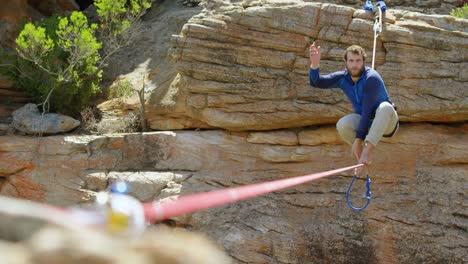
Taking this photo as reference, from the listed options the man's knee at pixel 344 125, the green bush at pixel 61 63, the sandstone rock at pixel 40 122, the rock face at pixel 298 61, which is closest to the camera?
the man's knee at pixel 344 125

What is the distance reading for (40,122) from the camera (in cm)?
1012

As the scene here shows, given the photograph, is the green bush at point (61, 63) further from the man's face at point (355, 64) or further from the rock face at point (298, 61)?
the man's face at point (355, 64)

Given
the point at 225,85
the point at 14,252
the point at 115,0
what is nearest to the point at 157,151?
the point at 225,85

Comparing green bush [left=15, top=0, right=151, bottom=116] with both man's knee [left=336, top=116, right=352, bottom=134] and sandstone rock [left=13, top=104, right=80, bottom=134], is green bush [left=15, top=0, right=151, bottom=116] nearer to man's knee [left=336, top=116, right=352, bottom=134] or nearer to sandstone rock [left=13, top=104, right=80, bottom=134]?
sandstone rock [left=13, top=104, right=80, bottom=134]

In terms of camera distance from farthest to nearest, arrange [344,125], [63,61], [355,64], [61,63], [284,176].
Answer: [63,61] < [61,63] < [284,176] < [344,125] < [355,64]

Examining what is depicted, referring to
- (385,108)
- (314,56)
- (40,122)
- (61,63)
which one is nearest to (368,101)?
(385,108)

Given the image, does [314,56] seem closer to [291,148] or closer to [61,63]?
[291,148]

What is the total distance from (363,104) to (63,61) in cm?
651

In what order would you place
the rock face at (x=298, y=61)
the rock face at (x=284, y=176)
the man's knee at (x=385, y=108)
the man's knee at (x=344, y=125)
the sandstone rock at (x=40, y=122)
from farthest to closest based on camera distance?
the sandstone rock at (x=40, y=122) < the rock face at (x=298, y=61) < the rock face at (x=284, y=176) < the man's knee at (x=344, y=125) < the man's knee at (x=385, y=108)

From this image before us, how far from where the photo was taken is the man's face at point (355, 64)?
21.4 feet

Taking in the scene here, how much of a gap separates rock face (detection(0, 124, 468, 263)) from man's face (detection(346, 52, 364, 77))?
3197 mm

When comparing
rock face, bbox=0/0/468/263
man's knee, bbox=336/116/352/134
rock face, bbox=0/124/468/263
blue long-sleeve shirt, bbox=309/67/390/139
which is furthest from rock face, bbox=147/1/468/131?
blue long-sleeve shirt, bbox=309/67/390/139

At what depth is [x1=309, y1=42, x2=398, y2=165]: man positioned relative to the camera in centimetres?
629

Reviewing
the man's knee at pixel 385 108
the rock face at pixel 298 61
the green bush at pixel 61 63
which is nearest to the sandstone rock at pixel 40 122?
the green bush at pixel 61 63
